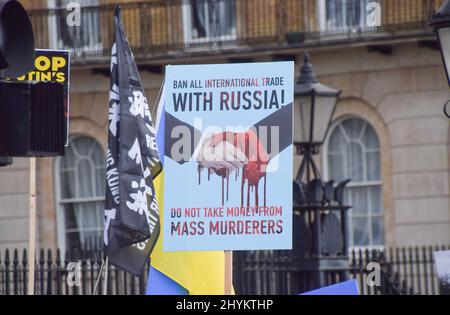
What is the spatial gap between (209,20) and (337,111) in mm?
2545

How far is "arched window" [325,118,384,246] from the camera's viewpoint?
23.5m

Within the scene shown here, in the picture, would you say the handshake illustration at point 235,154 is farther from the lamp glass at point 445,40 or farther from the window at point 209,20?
the window at point 209,20

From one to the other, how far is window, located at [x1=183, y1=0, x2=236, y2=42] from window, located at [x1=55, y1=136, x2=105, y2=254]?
97.6 inches

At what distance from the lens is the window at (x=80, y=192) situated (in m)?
25.1

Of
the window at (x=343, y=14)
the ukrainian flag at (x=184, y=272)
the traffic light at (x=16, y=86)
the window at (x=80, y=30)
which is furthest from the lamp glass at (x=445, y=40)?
the window at (x=80, y=30)

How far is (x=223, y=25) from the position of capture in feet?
80.5

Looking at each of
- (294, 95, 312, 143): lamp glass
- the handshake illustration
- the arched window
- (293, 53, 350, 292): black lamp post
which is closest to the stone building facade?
the arched window

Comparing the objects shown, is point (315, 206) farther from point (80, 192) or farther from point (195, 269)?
point (80, 192)

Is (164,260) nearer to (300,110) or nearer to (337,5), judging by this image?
(300,110)

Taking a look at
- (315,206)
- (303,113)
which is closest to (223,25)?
(303,113)

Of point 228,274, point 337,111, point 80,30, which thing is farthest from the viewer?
point 80,30

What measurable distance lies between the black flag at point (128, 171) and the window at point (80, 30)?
15.0 metres
